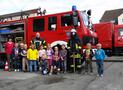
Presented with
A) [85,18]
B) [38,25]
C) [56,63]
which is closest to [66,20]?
[85,18]

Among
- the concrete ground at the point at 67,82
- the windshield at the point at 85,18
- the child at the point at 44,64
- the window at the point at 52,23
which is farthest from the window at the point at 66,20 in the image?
the concrete ground at the point at 67,82

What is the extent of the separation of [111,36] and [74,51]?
12178 millimetres

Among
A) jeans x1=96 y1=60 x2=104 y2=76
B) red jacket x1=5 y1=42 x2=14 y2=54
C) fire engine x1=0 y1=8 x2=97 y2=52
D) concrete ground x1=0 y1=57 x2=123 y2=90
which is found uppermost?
fire engine x1=0 y1=8 x2=97 y2=52

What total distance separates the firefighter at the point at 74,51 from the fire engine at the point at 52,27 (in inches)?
29.9

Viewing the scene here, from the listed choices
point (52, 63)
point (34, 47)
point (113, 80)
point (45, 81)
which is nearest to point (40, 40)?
point (34, 47)

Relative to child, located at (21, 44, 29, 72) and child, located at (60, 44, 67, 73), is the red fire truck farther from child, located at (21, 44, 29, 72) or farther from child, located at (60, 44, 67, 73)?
child, located at (60, 44, 67, 73)

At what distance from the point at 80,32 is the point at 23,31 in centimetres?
339

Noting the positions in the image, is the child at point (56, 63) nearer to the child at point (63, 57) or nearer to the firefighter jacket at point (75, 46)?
the child at point (63, 57)

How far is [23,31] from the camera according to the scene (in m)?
18.0

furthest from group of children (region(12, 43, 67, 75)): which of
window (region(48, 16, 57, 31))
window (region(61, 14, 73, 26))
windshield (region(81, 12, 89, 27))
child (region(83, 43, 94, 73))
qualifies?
windshield (region(81, 12, 89, 27))

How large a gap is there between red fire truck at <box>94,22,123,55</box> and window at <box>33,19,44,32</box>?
32.9 feet

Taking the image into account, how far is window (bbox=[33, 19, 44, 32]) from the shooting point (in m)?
17.5

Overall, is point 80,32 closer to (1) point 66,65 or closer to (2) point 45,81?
(1) point 66,65

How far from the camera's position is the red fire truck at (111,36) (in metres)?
26.7
